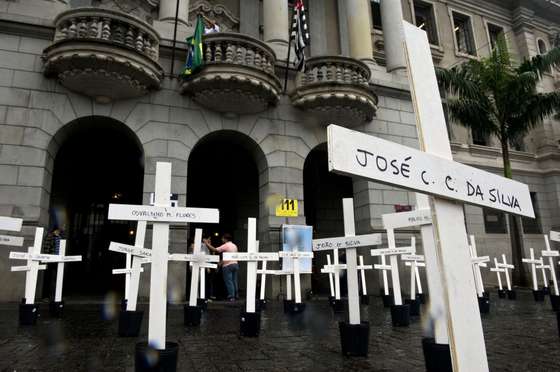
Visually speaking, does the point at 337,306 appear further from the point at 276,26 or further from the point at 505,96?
the point at 505,96

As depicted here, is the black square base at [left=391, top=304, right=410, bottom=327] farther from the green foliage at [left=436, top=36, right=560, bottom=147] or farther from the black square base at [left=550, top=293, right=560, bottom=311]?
the green foliage at [left=436, top=36, right=560, bottom=147]

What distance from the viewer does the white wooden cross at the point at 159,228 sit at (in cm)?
373

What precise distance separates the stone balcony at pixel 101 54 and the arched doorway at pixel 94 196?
3.89 metres

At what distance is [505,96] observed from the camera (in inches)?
663

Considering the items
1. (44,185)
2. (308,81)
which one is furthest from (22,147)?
(308,81)

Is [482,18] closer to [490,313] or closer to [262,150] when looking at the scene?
[262,150]

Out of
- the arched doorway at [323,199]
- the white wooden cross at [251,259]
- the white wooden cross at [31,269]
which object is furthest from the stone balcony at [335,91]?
the white wooden cross at [31,269]

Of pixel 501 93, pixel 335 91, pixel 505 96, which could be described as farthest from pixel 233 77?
pixel 505 96

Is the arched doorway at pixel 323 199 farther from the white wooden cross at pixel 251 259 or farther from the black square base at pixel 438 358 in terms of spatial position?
the black square base at pixel 438 358

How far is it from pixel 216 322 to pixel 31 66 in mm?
9666

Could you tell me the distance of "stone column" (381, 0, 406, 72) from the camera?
56.0 feet

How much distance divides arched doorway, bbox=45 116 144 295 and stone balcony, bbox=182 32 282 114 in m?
4.69

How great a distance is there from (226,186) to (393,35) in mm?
10123

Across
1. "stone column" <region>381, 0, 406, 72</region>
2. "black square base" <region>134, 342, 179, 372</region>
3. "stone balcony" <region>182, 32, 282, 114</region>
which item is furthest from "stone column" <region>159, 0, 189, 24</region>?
"black square base" <region>134, 342, 179, 372</region>
